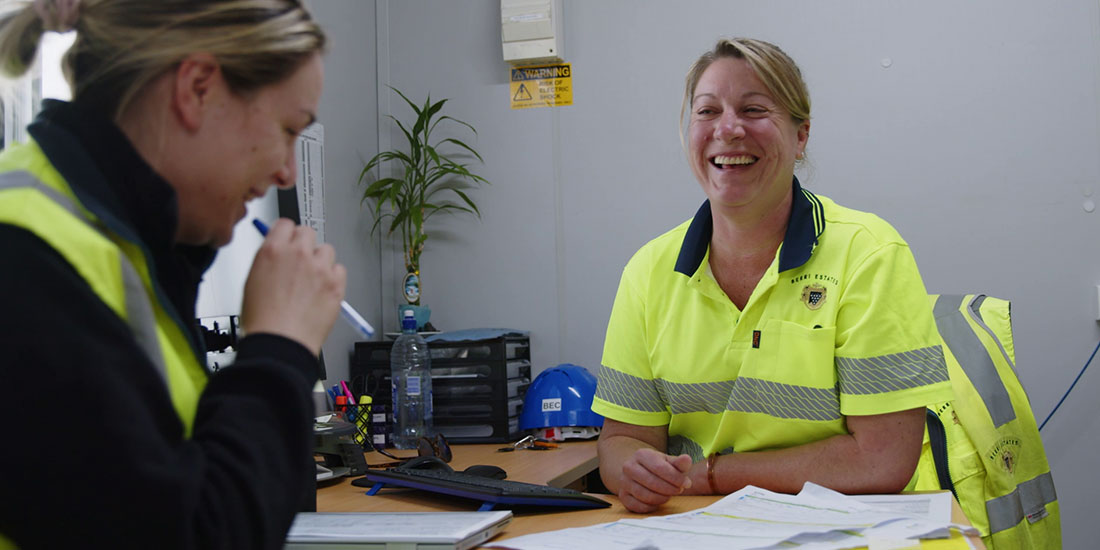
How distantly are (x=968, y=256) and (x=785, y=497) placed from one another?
65.4 inches

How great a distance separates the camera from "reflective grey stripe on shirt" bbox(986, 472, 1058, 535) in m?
1.90

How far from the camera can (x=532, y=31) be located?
2.93 m

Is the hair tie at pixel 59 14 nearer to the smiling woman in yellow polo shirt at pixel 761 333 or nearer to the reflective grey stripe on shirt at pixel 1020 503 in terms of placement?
the smiling woman in yellow polo shirt at pixel 761 333

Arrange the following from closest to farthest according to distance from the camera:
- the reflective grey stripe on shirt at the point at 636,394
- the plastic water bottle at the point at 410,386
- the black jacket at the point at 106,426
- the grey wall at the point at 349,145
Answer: the black jacket at the point at 106,426 → the reflective grey stripe on shirt at the point at 636,394 → the plastic water bottle at the point at 410,386 → the grey wall at the point at 349,145

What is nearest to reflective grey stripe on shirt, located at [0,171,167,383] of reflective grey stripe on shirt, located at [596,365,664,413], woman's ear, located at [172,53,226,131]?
woman's ear, located at [172,53,226,131]

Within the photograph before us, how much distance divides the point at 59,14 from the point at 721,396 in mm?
1197

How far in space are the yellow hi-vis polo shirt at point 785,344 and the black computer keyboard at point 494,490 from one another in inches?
13.4

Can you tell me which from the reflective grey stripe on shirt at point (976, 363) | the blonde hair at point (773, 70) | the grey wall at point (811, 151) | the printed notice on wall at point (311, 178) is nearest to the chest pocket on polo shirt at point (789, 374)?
the blonde hair at point (773, 70)

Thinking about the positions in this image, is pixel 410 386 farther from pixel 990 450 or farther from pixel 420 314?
pixel 990 450

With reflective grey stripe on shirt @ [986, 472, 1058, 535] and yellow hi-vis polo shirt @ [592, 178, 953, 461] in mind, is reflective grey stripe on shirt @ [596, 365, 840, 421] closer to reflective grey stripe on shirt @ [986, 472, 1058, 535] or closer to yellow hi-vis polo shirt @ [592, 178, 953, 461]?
yellow hi-vis polo shirt @ [592, 178, 953, 461]

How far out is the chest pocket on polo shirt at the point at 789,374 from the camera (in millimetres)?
1479

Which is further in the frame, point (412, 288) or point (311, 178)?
point (412, 288)

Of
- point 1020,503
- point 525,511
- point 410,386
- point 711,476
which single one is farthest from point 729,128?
point 410,386

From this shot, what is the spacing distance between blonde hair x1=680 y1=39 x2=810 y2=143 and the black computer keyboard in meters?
0.82
